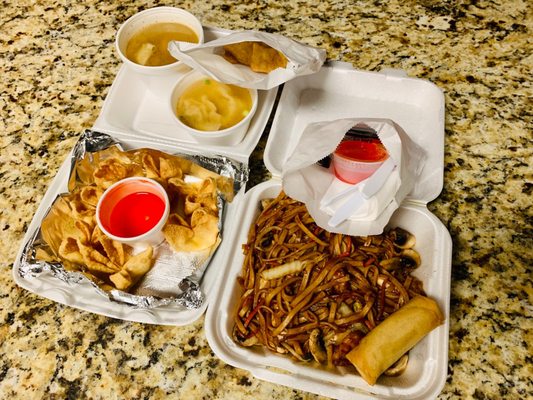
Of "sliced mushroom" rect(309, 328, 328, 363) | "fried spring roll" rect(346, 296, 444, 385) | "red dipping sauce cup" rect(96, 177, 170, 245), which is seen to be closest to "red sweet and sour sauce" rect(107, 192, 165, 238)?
"red dipping sauce cup" rect(96, 177, 170, 245)

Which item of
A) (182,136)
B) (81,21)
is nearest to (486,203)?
(182,136)

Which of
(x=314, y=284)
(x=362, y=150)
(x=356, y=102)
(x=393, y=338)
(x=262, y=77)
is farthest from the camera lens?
(x=356, y=102)

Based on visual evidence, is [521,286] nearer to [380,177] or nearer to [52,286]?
[380,177]

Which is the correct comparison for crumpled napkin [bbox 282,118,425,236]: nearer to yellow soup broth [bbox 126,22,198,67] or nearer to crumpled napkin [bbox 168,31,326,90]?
crumpled napkin [bbox 168,31,326,90]

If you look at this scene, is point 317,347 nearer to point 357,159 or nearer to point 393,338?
point 393,338

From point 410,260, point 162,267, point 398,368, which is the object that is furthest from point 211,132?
point 398,368

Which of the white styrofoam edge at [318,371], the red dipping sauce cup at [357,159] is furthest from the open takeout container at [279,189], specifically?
the red dipping sauce cup at [357,159]
